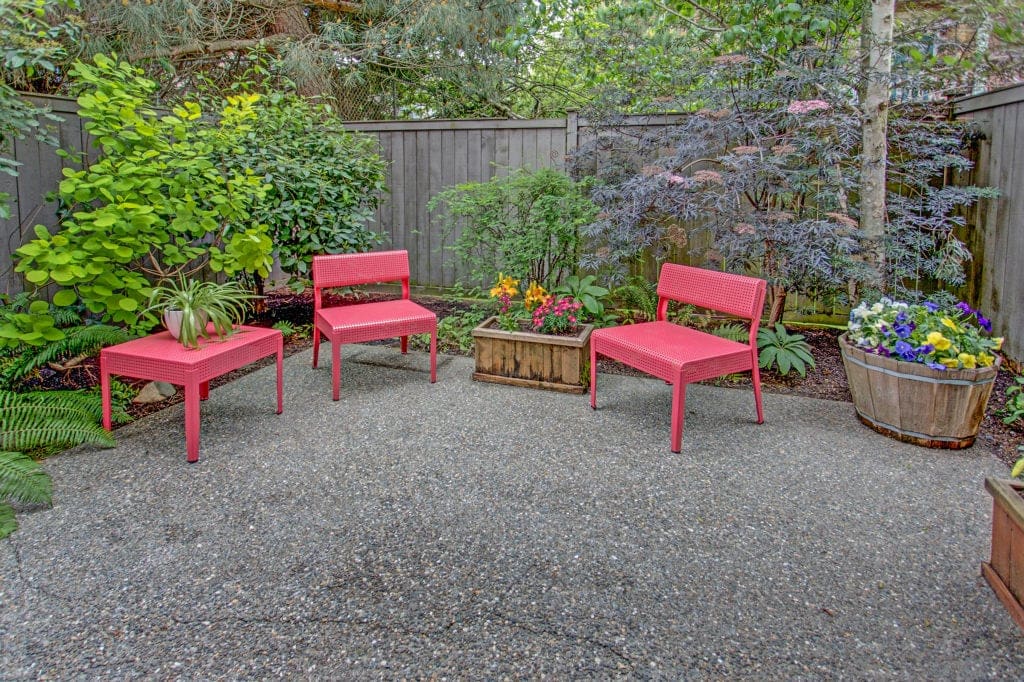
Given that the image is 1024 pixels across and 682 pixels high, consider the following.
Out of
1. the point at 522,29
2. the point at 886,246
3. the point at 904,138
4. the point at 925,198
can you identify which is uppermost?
the point at 522,29

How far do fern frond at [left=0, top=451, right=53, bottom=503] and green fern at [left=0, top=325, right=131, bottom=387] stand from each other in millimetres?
911

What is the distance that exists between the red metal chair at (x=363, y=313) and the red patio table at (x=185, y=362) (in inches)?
17.8

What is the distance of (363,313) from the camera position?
3512 mm

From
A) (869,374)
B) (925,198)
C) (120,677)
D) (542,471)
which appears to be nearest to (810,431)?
(869,374)

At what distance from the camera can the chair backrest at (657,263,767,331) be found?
9.37 ft

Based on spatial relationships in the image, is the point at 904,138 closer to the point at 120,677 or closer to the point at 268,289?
the point at 120,677

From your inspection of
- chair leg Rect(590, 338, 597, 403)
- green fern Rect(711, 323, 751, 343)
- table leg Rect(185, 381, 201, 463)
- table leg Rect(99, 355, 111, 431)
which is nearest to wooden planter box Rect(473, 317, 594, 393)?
chair leg Rect(590, 338, 597, 403)

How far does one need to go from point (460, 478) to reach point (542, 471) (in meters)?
0.33

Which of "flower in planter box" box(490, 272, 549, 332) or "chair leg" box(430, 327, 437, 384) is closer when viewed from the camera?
"chair leg" box(430, 327, 437, 384)

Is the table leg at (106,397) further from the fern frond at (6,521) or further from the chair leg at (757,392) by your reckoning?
the chair leg at (757,392)

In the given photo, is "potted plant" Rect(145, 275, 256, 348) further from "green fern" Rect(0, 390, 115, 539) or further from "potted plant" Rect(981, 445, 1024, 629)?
"potted plant" Rect(981, 445, 1024, 629)

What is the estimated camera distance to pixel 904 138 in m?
3.81

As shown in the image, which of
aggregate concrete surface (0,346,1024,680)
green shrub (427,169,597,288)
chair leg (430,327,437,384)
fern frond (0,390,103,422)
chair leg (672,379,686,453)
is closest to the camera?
aggregate concrete surface (0,346,1024,680)

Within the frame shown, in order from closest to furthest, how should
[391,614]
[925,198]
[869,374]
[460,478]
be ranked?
[391,614]
[460,478]
[869,374]
[925,198]
